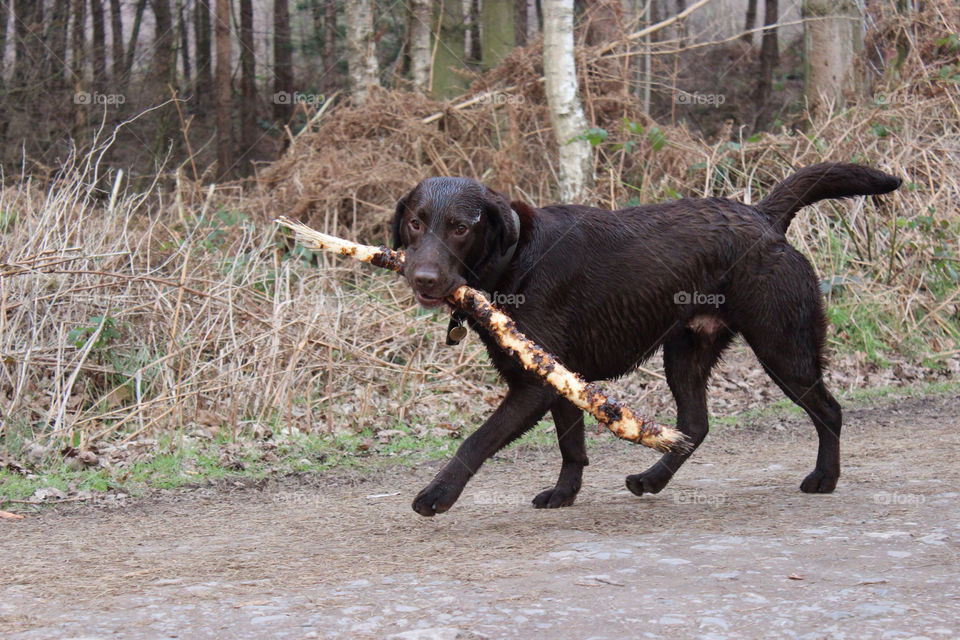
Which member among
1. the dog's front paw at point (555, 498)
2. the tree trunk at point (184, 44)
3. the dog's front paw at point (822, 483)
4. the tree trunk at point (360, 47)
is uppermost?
the tree trunk at point (184, 44)

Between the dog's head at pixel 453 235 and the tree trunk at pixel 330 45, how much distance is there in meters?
15.7

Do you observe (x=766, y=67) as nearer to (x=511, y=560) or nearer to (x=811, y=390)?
(x=811, y=390)

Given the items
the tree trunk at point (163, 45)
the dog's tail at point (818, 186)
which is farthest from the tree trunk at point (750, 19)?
the dog's tail at point (818, 186)

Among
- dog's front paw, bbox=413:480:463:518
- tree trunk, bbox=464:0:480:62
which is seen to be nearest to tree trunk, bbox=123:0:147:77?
tree trunk, bbox=464:0:480:62

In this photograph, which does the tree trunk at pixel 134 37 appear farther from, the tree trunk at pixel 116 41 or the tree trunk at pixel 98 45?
the tree trunk at pixel 98 45

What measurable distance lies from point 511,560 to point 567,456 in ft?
4.24

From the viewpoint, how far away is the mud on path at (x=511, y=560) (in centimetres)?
290

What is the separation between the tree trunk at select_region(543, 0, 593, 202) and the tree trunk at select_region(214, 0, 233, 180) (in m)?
7.31

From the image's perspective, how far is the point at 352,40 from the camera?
12.5 metres

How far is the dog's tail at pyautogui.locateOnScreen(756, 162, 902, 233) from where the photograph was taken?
5.01 metres

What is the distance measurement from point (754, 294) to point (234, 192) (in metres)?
7.81

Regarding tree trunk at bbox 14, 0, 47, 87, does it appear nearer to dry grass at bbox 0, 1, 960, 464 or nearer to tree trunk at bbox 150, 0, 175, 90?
tree trunk at bbox 150, 0, 175, 90

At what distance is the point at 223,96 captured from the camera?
16.1 meters

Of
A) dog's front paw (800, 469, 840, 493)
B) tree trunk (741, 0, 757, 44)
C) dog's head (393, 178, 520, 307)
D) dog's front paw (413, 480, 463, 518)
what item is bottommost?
dog's front paw (800, 469, 840, 493)
